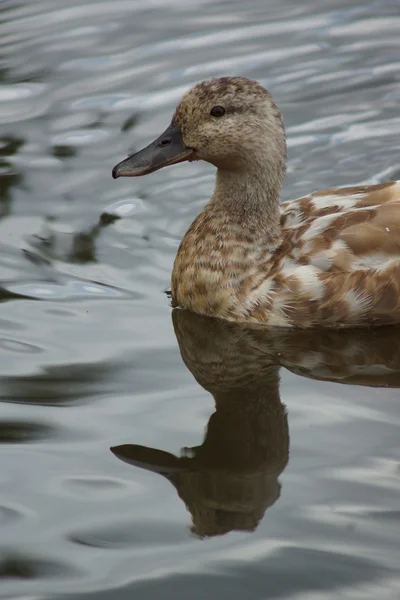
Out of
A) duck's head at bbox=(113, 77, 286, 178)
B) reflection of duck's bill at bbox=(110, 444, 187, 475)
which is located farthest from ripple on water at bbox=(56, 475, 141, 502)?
duck's head at bbox=(113, 77, 286, 178)

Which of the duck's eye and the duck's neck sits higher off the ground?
the duck's eye

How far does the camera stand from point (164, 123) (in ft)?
32.4

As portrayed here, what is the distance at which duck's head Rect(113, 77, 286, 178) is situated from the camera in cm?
696

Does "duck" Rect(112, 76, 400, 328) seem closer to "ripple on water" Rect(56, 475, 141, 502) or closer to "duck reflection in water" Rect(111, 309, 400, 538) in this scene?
"duck reflection in water" Rect(111, 309, 400, 538)

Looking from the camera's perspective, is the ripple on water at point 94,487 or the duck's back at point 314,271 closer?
the ripple on water at point 94,487

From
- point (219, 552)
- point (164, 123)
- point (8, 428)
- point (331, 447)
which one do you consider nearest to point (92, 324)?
point (8, 428)

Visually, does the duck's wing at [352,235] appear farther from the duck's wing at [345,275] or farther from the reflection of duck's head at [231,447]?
the reflection of duck's head at [231,447]

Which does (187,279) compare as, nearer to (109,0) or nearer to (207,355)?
(207,355)

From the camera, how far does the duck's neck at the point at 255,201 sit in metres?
7.20

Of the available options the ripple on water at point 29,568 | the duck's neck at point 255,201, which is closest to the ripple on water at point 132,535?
the ripple on water at point 29,568

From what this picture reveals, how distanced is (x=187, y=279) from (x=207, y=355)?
710mm

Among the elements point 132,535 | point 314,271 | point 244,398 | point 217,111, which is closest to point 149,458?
point 132,535

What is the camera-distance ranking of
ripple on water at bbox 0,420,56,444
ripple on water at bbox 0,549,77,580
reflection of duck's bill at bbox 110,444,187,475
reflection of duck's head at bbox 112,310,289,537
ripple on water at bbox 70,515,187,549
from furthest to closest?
ripple on water at bbox 0,420,56,444, reflection of duck's bill at bbox 110,444,187,475, reflection of duck's head at bbox 112,310,289,537, ripple on water at bbox 70,515,187,549, ripple on water at bbox 0,549,77,580

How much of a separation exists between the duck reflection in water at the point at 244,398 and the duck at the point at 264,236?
131 millimetres
